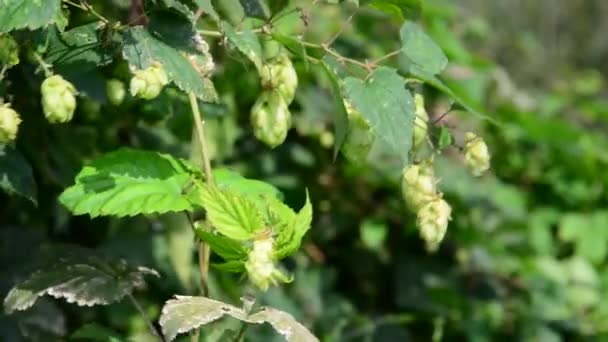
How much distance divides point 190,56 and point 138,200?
0.14 meters

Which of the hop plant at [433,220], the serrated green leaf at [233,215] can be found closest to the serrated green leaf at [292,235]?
the serrated green leaf at [233,215]

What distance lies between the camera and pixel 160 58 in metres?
1.08

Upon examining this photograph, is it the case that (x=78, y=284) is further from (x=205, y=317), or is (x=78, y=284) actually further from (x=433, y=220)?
(x=433, y=220)

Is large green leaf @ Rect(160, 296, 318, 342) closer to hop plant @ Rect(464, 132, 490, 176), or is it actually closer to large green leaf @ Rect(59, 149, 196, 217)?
large green leaf @ Rect(59, 149, 196, 217)

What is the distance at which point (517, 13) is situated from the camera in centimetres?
575

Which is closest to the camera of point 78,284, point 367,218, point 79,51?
point 79,51

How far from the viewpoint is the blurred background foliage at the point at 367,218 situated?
5.04 feet

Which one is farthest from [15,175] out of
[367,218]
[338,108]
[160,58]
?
[367,218]

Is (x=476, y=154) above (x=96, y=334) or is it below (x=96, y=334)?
above

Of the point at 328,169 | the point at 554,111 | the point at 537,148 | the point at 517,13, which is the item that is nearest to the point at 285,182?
the point at 328,169

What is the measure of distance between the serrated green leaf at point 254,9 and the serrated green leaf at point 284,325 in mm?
288

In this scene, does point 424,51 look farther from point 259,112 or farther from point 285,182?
point 285,182

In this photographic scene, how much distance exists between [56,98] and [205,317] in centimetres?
22

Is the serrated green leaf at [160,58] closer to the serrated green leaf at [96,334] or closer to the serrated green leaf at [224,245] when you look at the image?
the serrated green leaf at [224,245]
